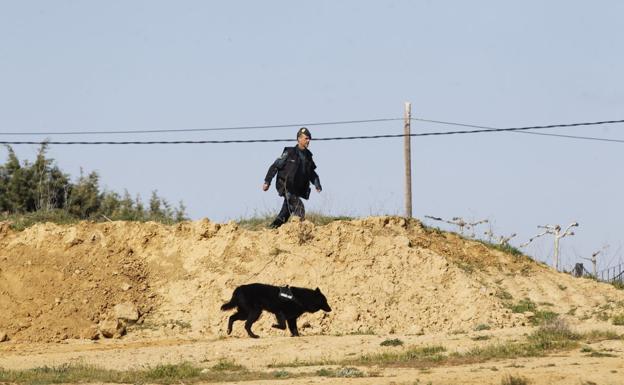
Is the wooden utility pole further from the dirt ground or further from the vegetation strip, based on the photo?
the vegetation strip

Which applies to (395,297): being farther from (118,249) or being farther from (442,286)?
(118,249)

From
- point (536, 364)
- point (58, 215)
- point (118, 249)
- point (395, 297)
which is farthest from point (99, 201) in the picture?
Answer: point (536, 364)

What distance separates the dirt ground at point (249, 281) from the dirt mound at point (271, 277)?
1.1 inches

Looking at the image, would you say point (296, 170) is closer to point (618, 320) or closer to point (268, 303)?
point (268, 303)

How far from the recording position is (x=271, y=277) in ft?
86.3

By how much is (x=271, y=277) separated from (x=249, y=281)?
1.52 feet

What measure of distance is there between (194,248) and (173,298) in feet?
5.44

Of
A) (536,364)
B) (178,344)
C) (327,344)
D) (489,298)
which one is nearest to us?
(536,364)

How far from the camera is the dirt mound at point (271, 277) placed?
25.2 metres

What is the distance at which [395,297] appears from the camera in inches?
1015

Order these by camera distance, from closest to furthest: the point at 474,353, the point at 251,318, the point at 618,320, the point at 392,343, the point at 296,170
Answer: the point at 474,353 → the point at 392,343 → the point at 618,320 → the point at 251,318 → the point at 296,170

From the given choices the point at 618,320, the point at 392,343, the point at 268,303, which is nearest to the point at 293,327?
the point at 268,303

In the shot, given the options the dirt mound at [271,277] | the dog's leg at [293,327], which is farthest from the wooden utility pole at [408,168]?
the dog's leg at [293,327]

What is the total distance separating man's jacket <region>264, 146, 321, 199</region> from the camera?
25.3 meters
